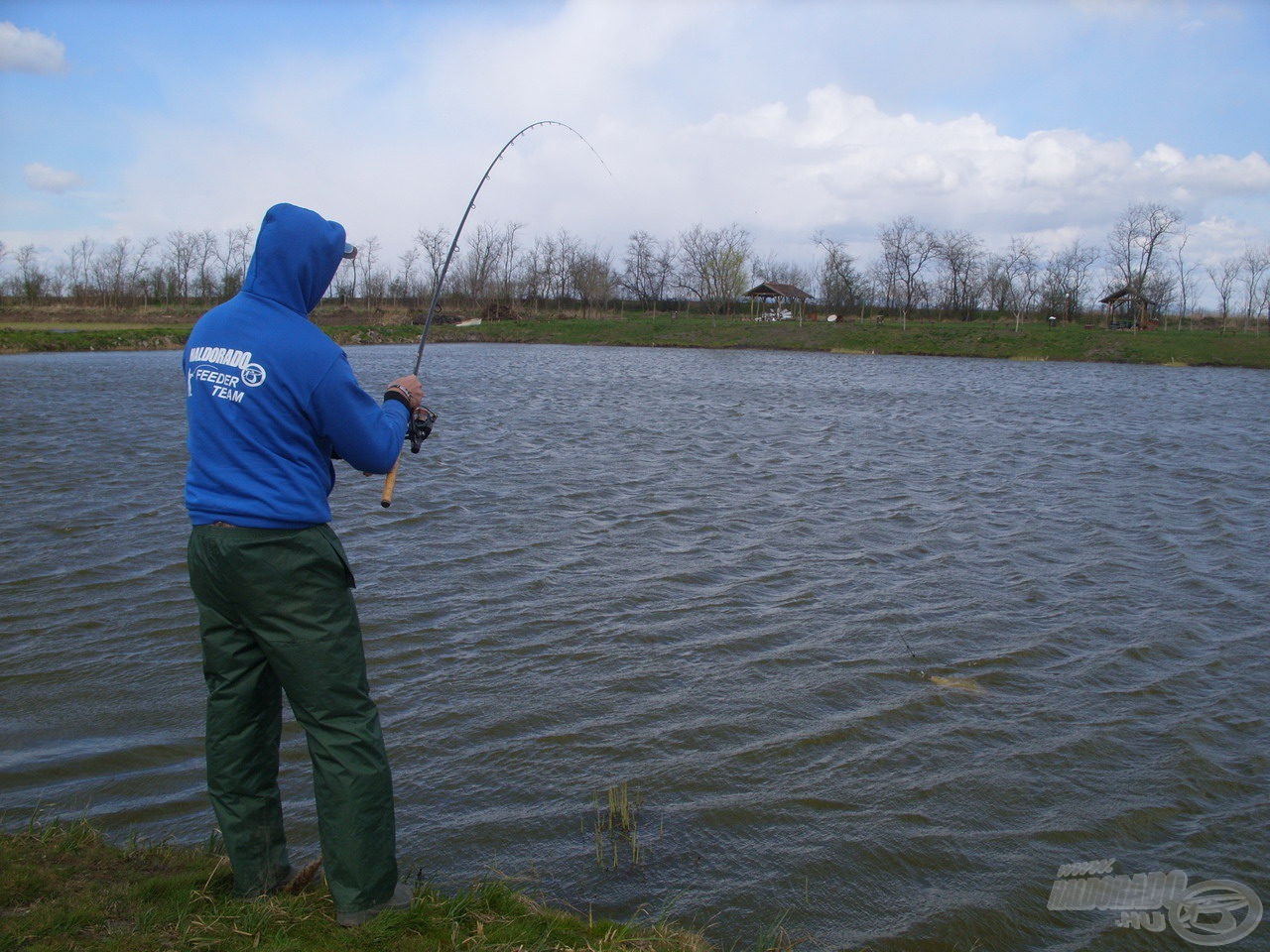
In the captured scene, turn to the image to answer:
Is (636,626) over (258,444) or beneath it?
beneath

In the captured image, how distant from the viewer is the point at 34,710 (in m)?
5.55

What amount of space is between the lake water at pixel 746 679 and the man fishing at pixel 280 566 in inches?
39.2

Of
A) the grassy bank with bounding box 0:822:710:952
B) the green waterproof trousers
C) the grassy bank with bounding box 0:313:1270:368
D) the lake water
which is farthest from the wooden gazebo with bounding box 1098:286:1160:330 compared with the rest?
the green waterproof trousers

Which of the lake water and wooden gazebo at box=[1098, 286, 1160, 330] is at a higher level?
wooden gazebo at box=[1098, 286, 1160, 330]

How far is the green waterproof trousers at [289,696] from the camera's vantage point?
3.12m

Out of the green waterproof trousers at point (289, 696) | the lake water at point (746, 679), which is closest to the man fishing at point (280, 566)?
the green waterproof trousers at point (289, 696)

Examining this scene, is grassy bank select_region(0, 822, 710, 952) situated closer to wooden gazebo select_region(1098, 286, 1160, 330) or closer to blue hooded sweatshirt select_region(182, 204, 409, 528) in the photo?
blue hooded sweatshirt select_region(182, 204, 409, 528)

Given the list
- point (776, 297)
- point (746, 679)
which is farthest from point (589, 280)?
point (746, 679)

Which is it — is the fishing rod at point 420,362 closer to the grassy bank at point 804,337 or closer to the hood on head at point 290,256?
the hood on head at point 290,256

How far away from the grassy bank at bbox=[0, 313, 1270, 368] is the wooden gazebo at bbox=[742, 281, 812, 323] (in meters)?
9.99

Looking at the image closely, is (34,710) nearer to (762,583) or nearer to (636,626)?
(636,626)

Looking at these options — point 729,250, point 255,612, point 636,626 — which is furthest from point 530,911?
point 729,250

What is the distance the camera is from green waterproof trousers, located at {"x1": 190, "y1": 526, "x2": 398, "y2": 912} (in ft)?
10.2

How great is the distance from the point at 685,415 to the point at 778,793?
17.5m
